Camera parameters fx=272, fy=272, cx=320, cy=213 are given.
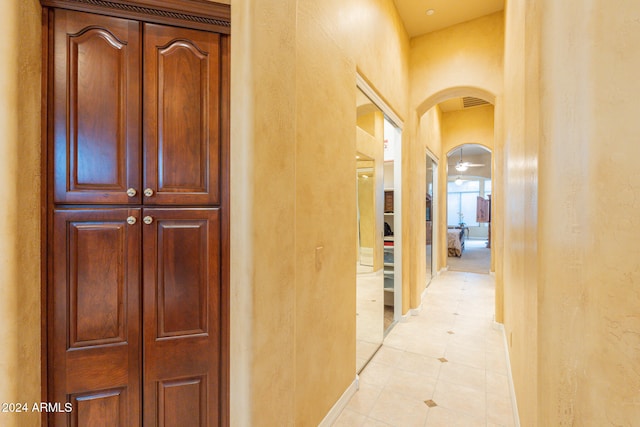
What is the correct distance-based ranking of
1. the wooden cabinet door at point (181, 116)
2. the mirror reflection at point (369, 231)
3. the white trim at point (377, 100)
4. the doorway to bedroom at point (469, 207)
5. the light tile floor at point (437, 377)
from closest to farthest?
the wooden cabinet door at point (181, 116)
the light tile floor at point (437, 377)
the white trim at point (377, 100)
the mirror reflection at point (369, 231)
the doorway to bedroom at point (469, 207)

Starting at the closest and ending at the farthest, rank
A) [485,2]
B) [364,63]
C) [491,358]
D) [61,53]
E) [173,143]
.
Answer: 1. [61,53]
2. [173,143]
3. [364,63]
4. [491,358]
5. [485,2]

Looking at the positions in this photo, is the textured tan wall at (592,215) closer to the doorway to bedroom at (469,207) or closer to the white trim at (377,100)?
the white trim at (377,100)

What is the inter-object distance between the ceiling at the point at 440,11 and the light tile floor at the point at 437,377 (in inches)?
162

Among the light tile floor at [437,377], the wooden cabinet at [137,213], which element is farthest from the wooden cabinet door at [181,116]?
the light tile floor at [437,377]

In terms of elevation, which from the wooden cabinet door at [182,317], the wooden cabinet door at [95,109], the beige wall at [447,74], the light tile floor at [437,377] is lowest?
the light tile floor at [437,377]

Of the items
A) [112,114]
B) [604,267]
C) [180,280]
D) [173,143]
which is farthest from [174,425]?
[604,267]

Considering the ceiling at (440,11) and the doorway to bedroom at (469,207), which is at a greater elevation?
the ceiling at (440,11)

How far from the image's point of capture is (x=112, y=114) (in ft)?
4.14

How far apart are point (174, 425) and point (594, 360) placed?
1677mm

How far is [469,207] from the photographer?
15328 millimetres

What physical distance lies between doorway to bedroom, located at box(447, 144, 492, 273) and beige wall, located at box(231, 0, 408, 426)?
6545 mm

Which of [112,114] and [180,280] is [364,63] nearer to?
[112,114]

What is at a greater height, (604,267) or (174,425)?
(604,267)

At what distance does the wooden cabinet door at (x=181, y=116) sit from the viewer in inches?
51.4
